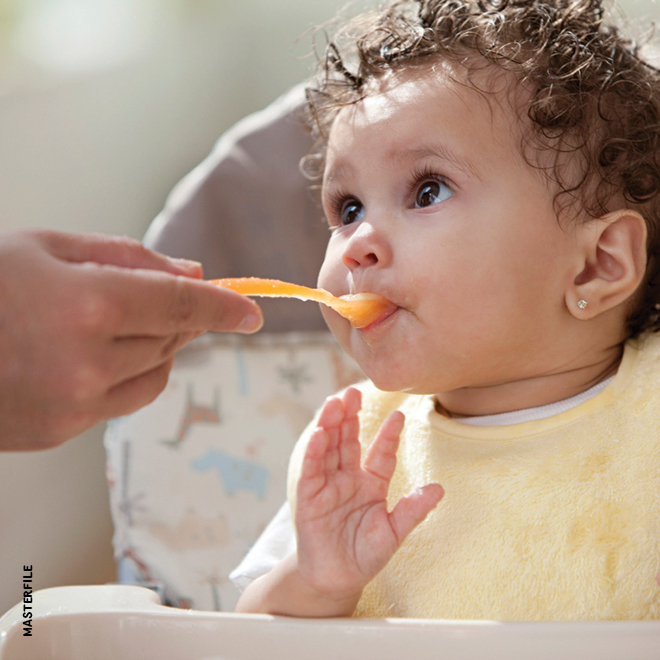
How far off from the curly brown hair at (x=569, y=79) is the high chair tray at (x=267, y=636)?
40 centimetres

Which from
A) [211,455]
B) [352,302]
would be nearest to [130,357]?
[352,302]

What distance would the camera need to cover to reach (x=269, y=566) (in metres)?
0.89

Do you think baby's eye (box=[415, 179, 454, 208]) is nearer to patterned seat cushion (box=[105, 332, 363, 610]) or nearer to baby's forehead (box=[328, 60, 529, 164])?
baby's forehead (box=[328, 60, 529, 164])

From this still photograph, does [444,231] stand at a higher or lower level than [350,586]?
higher

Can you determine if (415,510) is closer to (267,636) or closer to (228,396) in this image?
(267,636)

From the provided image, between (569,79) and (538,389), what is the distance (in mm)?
327

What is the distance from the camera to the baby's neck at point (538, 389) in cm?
82

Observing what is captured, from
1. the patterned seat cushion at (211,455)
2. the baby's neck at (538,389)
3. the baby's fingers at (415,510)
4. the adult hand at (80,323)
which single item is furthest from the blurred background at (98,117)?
the adult hand at (80,323)

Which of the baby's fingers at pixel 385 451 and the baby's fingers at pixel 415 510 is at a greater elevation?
the baby's fingers at pixel 385 451

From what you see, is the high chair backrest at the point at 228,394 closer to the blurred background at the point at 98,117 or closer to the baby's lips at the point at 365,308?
the blurred background at the point at 98,117

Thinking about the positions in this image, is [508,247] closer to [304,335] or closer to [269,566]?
[269,566]

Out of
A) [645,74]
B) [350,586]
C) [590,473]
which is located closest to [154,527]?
[350,586]

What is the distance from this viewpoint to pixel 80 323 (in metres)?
0.48

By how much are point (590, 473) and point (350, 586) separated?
0.87 feet
